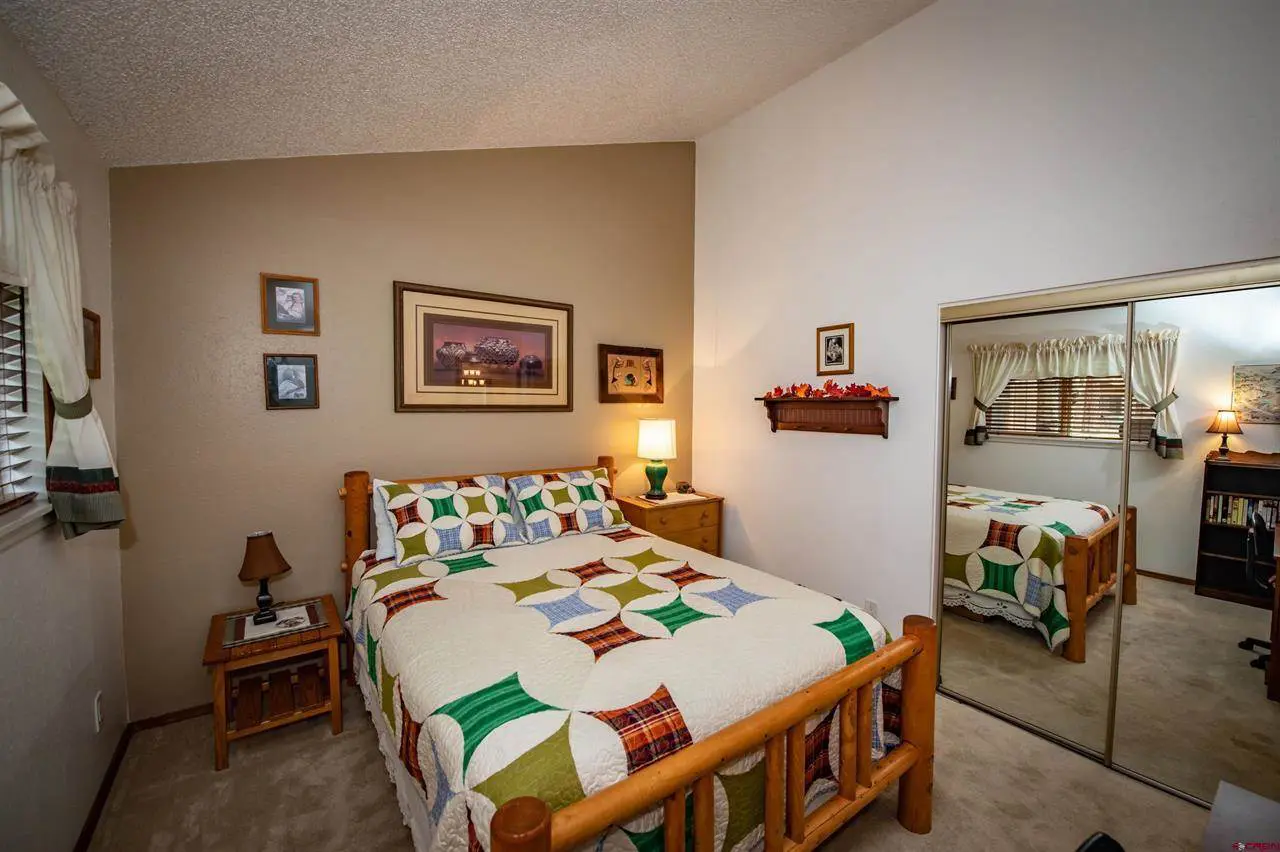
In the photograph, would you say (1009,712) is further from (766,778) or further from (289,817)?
(289,817)

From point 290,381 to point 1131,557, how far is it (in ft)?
12.2

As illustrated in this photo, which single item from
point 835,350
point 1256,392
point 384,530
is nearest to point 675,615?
point 384,530

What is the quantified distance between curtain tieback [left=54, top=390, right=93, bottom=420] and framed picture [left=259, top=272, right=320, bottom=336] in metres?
0.98

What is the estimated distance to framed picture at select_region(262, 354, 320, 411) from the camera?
2.54 meters

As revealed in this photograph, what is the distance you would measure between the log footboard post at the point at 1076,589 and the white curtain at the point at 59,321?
3502 mm

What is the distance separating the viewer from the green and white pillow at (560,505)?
111 inches

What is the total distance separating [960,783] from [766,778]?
122 cm

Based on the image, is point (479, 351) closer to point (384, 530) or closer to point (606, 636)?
point (384, 530)

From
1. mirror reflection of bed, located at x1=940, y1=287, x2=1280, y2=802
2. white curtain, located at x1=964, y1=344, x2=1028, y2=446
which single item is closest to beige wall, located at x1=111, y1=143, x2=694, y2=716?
white curtain, located at x1=964, y1=344, x2=1028, y2=446

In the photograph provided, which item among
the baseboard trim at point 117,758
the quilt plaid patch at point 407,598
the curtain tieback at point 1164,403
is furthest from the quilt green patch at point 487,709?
the curtain tieback at point 1164,403

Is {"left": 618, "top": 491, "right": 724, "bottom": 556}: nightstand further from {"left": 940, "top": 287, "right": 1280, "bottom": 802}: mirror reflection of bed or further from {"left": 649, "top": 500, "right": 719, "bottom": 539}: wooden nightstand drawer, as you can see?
{"left": 940, "top": 287, "right": 1280, "bottom": 802}: mirror reflection of bed

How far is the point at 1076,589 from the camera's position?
2279 mm

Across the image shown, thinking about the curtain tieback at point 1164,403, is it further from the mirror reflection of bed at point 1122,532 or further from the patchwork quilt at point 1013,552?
the patchwork quilt at point 1013,552

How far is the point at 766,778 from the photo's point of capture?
139 cm
